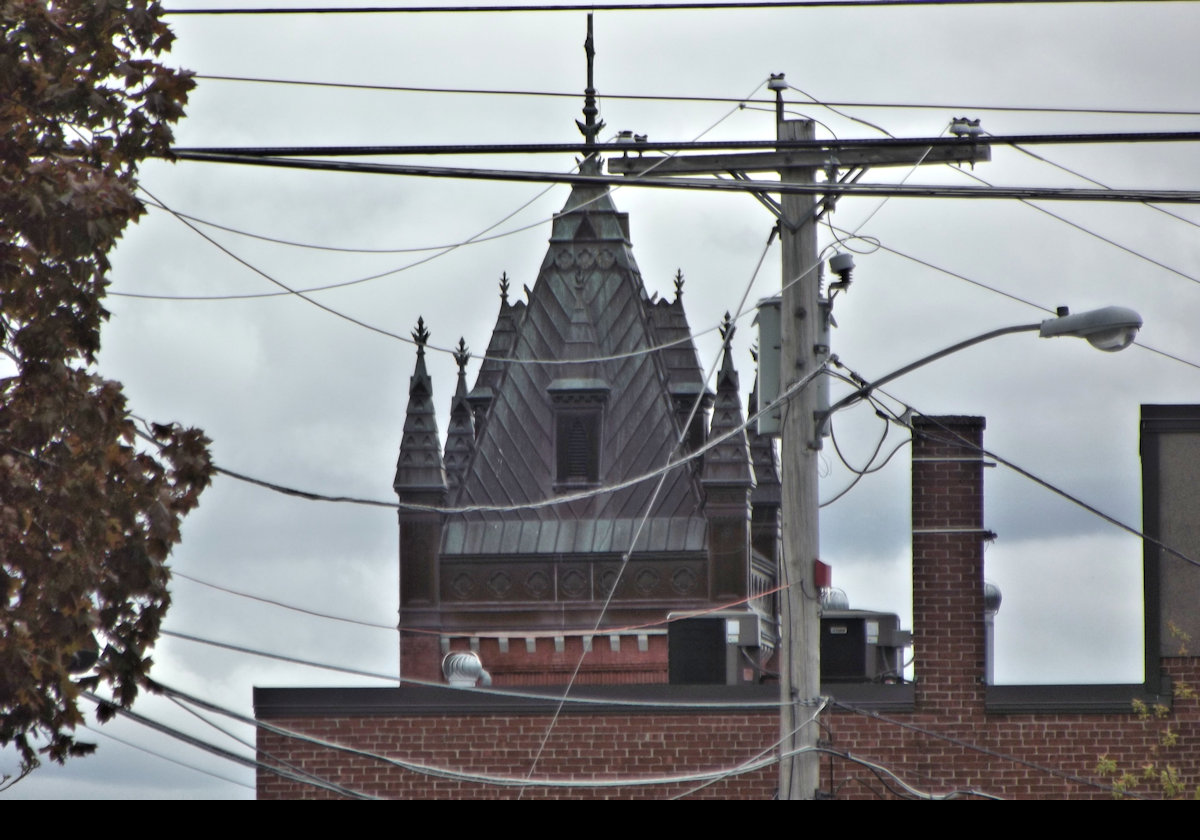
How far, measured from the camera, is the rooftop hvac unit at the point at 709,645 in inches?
908

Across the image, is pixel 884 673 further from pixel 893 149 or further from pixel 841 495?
pixel 893 149

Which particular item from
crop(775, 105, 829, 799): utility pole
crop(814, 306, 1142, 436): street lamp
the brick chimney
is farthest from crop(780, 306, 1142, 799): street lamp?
the brick chimney

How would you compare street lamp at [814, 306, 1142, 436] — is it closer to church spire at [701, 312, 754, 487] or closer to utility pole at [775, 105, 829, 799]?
utility pole at [775, 105, 829, 799]

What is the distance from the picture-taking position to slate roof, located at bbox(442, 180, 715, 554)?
6581 centimetres

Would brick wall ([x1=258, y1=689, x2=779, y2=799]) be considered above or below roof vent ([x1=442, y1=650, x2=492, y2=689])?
below

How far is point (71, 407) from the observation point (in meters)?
12.3

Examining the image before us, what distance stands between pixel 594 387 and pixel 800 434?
51336mm

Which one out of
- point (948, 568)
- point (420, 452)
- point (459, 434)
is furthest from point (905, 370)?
point (459, 434)

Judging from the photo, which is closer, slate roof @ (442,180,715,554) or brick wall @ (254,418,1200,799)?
brick wall @ (254,418,1200,799)

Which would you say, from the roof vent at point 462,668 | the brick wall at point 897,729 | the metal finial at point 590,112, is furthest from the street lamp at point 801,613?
the metal finial at point 590,112

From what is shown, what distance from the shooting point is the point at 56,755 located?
40.4 feet

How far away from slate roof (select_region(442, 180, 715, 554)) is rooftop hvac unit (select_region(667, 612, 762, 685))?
39672 millimetres

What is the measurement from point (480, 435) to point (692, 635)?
4422 cm
